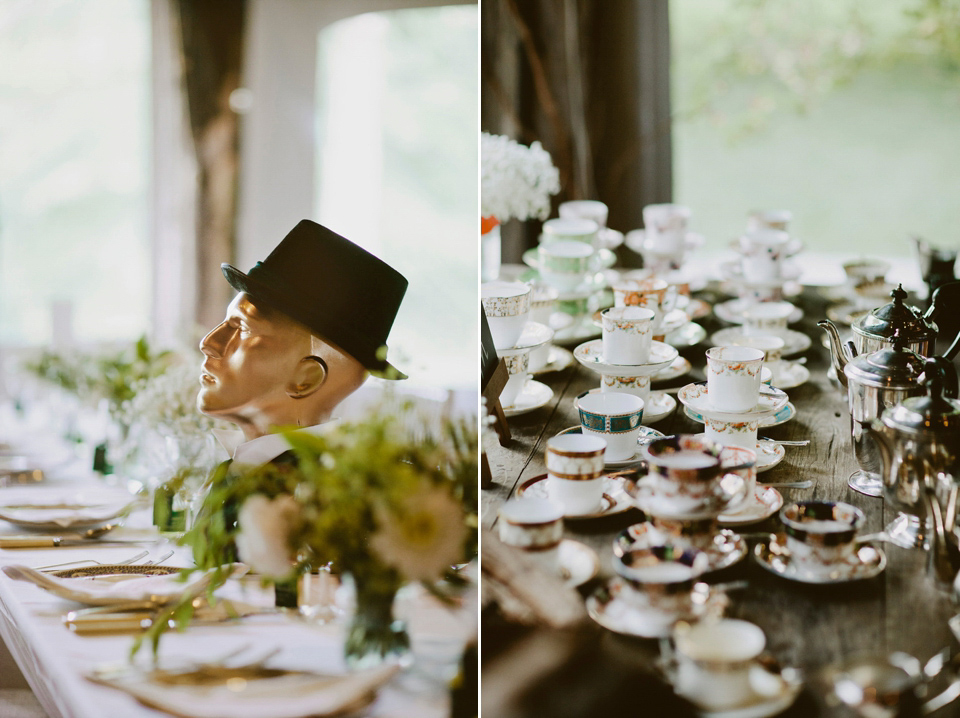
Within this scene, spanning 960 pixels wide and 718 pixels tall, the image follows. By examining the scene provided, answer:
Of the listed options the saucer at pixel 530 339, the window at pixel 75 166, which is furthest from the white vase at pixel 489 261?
the window at pixel 75 166

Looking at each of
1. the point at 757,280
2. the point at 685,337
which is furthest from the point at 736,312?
the point at 685,337

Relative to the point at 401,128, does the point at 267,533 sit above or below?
below

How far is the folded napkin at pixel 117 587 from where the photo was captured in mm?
1087

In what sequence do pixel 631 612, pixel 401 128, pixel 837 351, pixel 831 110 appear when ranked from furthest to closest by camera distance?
pixel 831 110 → pixel 401 128 → pixel 837 351 → pixel 631 612

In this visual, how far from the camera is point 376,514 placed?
84 centimetres

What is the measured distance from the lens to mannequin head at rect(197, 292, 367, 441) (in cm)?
116

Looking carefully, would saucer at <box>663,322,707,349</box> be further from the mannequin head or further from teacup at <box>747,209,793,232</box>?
the mannequin head

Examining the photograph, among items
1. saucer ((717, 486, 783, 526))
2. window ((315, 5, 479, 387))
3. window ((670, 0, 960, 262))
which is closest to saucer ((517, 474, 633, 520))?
saucer ((717, 486, 783, 526))

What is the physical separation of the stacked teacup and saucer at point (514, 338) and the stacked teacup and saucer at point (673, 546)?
393 millimetres

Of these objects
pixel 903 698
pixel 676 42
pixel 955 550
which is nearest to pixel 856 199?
pixel 676 42

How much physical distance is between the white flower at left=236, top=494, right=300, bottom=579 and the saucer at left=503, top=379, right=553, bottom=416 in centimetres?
49

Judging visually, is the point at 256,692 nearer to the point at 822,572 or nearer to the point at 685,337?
the point at 822,572

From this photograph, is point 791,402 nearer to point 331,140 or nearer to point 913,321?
point 913,321

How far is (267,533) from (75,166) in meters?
2.71
